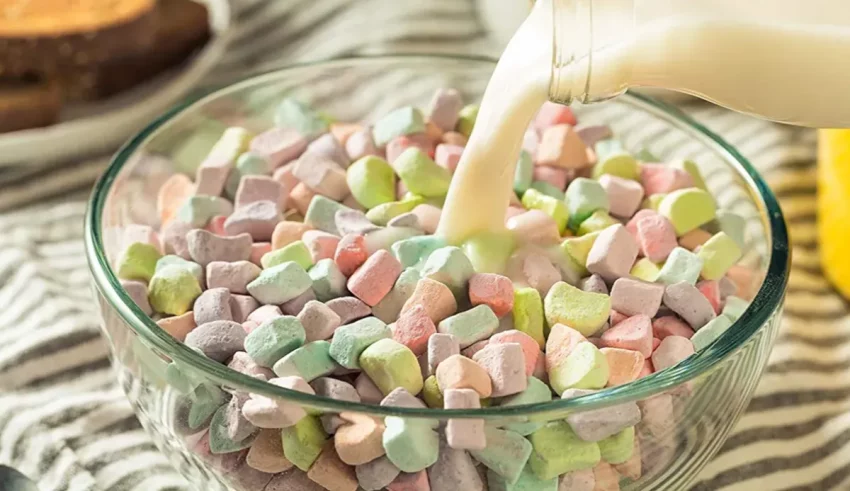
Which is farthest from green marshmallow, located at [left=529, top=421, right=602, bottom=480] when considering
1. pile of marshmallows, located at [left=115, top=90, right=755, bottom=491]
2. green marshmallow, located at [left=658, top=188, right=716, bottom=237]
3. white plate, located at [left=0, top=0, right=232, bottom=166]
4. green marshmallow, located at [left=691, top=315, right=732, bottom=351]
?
white plate, located at [left=0, top=0, right=232, bottom=166]

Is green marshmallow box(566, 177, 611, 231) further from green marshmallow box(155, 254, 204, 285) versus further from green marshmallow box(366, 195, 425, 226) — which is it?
green marshmallow box(155, 254, 204, 285)

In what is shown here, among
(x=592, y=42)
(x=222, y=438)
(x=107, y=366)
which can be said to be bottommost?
(x=107, y=366)

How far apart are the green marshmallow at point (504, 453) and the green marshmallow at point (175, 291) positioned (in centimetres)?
21

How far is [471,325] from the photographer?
1.82 ft

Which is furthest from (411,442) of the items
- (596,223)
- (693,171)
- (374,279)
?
(693,171)

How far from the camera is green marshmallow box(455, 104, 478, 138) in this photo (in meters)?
0.77

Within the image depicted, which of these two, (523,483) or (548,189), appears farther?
(548,189)

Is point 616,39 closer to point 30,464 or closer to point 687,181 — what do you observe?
point 687,181

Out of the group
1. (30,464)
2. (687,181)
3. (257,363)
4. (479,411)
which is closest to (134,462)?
(30,464)

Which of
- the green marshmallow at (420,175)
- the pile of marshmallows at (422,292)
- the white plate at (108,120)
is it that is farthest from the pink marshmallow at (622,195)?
the white plate at (108,120)

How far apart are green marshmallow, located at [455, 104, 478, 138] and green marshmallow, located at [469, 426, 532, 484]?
33cm

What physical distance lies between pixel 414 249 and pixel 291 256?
7cm

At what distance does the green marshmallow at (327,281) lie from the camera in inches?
23.4

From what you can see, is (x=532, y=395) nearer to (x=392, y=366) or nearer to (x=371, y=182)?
(x=392, y=366)
